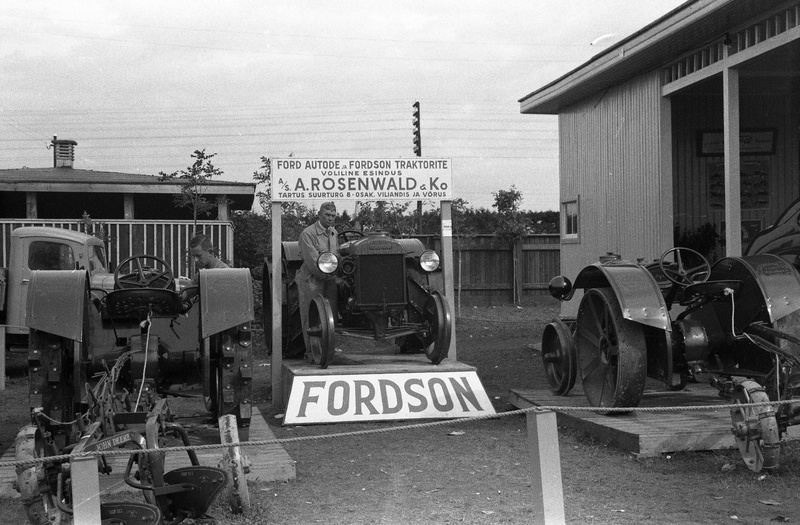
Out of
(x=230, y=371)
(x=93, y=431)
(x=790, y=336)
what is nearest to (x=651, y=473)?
(x=790, y=336)

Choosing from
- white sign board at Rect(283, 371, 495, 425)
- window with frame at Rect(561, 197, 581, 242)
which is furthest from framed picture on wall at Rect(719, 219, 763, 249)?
white sign board at Rect(283, 371, 495, 425)

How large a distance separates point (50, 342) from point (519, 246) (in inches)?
734

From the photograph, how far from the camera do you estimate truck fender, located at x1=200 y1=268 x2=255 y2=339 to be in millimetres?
6535

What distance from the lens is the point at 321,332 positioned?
8.63m

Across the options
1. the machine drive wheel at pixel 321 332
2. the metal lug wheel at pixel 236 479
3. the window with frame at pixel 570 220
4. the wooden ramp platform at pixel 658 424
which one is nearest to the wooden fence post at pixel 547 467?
the metal lug wheel at pixel 236 479

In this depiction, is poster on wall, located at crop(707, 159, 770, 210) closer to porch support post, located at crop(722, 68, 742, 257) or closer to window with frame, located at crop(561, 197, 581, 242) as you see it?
window with frame, located at crop(561, 197, 581, 242)

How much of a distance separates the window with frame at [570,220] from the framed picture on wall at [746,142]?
82.1 inches

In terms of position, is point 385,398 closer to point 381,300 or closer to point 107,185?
point 381,300

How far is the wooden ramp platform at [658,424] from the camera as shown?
628 cm

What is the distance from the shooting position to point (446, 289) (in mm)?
9773

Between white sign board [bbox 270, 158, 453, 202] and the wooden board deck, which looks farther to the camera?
white sign board [bbox 270, 158, 453, 202]

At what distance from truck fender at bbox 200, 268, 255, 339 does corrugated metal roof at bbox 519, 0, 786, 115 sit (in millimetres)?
5542

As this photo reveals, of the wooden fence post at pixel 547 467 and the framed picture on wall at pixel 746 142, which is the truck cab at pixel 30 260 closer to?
the wooden fence post at pixel 547 467

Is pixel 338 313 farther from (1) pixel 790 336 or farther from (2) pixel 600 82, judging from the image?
(2) pixel 600 82
